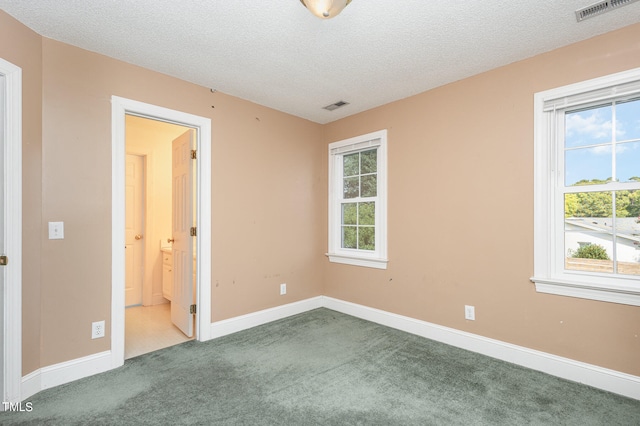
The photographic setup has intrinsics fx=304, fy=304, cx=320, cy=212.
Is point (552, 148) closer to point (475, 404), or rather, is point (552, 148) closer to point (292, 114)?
point (475, 404)

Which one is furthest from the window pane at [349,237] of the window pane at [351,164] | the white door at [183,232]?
the white door at [183,232]

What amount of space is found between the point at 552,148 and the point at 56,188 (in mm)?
3799

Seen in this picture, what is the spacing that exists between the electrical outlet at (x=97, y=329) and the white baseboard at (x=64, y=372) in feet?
0.47

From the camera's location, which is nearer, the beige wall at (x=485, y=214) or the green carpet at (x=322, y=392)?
the green carpet at (x=322, y=392)

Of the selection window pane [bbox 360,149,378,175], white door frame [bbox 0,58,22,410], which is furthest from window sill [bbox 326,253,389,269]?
white door frame [bbox 0,58,22,410]

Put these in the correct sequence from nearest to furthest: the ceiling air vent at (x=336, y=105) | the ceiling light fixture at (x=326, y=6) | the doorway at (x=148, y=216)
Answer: the ceiling light fixture at (x=326, y=6) → the ceiling air vent at (x=336, y=105) → the doorway at (x=148, y=216)

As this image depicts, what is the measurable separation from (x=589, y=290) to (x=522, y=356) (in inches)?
28.9

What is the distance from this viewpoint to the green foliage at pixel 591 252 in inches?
88.7

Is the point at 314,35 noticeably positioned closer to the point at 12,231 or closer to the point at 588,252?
the point at 12,231

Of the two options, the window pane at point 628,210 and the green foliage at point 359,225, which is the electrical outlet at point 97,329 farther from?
the window pane at point 628,210

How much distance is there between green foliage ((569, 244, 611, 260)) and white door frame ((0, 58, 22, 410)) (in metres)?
3.95

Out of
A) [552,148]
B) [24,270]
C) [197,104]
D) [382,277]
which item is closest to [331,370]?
[382,277]

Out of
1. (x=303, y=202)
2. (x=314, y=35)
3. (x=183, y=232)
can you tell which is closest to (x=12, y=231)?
(x=183, y=232)

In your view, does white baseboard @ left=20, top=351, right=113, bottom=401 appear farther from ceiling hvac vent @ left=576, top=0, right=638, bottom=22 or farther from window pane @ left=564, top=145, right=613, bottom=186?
ceiling hvac vent @ left=576, top=0, right=638, bottom=22
